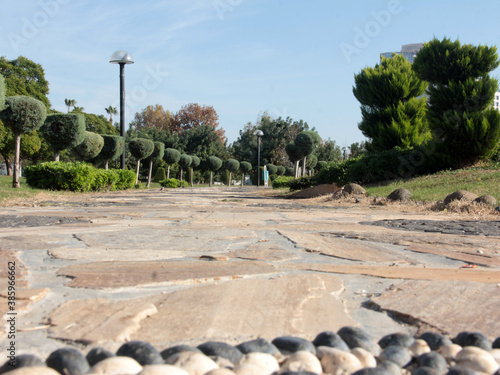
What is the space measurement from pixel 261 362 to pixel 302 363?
0.31 ft

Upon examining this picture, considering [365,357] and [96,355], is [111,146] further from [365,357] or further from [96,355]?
[365,357]

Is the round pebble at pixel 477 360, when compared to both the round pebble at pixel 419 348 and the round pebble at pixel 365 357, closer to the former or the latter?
the round pebble at pixel 419 348

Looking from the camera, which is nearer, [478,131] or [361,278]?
[361,278]

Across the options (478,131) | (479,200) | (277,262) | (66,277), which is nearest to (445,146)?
(478,131)

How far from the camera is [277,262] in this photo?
2293mm

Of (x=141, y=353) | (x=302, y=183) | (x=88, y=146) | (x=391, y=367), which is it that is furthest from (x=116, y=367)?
(x=88, y=146)

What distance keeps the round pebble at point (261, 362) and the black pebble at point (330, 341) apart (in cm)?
16

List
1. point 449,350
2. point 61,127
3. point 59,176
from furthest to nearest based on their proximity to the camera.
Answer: point 61,127
point 59,176
point 449,350

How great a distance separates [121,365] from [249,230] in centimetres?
298

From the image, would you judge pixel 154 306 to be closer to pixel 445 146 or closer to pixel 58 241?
pixel 58 241

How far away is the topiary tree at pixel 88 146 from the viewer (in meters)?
20.4

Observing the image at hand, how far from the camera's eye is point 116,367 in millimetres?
920

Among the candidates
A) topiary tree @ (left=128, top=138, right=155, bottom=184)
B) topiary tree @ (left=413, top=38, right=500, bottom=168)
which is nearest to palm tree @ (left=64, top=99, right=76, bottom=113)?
topiary tree @ (left=128, top=138, right=155, bottom=184)

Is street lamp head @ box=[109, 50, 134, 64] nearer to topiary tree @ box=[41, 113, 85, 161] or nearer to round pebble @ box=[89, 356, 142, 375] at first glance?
topiary tree @ box=[41, 113, 85, 161]
